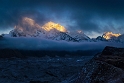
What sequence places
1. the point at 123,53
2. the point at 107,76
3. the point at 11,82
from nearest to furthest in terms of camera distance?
1. the point at 107,76
2. the point at 123,53
3. the point at 11,82

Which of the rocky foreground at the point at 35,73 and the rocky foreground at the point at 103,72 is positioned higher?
the rocky foreground at the point at 103,72

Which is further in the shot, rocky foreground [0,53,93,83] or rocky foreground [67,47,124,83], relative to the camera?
rocky foreground [0,53,93,83]

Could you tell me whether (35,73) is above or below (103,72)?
below

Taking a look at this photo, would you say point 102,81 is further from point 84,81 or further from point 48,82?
point 48,82

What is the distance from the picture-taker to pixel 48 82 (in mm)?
25562

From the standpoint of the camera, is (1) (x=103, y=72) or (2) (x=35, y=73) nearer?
(1) (x=103, y=72)

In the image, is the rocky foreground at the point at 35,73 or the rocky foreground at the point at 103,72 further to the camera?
the rocky foreground at the point at 35,73

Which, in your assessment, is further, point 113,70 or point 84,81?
point 84,81

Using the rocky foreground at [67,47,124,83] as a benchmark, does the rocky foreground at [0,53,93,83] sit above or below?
below

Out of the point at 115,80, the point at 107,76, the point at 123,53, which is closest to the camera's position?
the point at 115,80

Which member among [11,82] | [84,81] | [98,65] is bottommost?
[11,82]

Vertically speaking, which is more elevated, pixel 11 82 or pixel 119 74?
pixel 119 74

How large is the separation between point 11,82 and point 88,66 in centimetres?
1745

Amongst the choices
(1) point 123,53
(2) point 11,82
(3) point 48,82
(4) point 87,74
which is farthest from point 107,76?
(2) point 11,82
